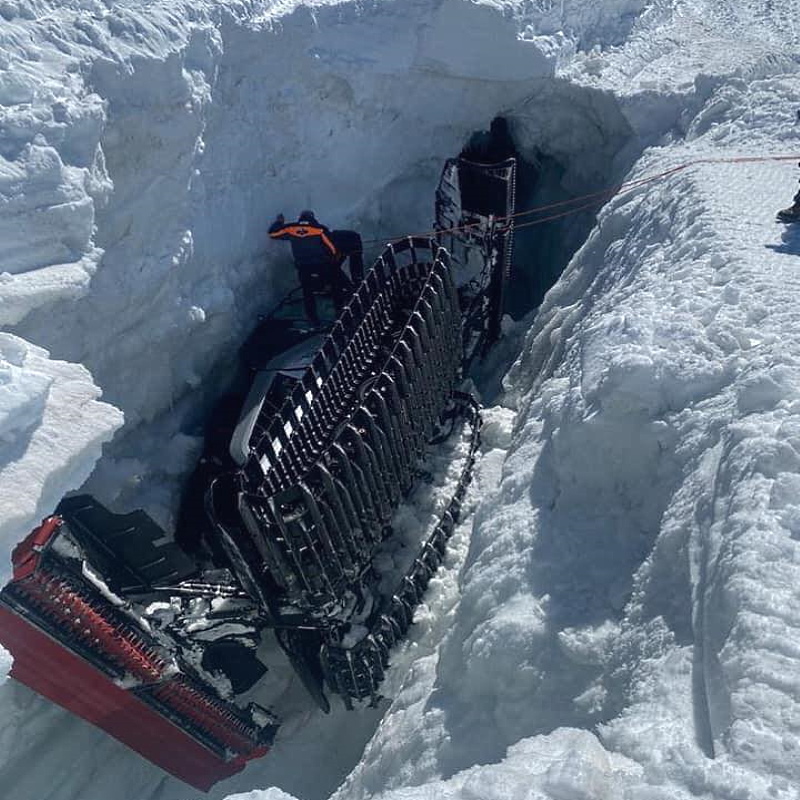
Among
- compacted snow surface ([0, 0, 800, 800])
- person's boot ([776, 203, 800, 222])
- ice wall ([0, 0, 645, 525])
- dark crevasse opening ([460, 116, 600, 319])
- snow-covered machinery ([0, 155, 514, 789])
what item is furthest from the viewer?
dark crevasse opening ([460, 116, 600, 319])

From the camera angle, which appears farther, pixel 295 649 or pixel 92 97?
pixel 295 649

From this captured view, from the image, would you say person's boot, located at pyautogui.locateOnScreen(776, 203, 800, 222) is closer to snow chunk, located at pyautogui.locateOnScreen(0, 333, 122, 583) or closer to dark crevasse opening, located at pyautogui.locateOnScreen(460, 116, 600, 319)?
dark crevasse opening, located at pyautogui.locateOnScreen(460, 116, 600, 319)

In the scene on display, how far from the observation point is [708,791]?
2867mm

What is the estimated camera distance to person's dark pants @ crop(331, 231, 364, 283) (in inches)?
338

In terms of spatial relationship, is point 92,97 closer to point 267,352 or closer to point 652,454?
point 267,352

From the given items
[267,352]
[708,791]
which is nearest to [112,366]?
[267,352]

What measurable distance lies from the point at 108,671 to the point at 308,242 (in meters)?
4.52

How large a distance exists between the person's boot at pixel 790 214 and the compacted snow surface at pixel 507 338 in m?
0.08

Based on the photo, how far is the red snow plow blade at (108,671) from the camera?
5141 mm

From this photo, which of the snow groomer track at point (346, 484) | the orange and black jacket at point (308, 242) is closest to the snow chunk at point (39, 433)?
the snow groomer track at point (346, 484)

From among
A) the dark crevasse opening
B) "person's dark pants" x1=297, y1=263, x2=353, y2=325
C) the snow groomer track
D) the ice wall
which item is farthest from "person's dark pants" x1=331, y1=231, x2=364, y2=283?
the dark crevasse opening

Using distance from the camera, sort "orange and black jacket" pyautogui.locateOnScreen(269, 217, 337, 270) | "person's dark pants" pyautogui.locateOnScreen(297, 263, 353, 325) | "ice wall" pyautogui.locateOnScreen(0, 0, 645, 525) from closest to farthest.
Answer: "ice wall" pyautogui.locateOnScreen(0, 0, 645, 525)
"orange and black jacket" pyautogui.locateOnScreen(269, 217, 337, 270)
"person's dark pants" pyautogui.locateOnScreen(297, 263, 353, 325)

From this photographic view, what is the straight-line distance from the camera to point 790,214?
623cm

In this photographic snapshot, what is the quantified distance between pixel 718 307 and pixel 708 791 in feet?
10.4
